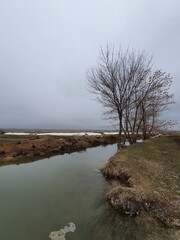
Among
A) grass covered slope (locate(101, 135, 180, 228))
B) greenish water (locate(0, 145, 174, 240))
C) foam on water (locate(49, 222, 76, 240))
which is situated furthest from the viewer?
grass covered slope (locate(101, 135, 180, 228))

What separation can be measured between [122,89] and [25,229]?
19.3 meters

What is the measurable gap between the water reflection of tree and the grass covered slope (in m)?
0.38

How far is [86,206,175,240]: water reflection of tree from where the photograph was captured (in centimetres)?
698

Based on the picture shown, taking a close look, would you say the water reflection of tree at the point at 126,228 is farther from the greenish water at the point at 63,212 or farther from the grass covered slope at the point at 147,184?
the grass covered slope at the point at 147,184

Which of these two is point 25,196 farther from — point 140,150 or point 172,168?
point 140,150

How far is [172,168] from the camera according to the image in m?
13.0

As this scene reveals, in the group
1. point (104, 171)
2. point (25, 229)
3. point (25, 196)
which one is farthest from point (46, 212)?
point (104, 171)

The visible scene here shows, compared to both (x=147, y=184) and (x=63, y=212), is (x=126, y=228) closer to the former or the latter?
(x=63, y=212)

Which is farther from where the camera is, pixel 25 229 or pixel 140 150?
pixel 140 150

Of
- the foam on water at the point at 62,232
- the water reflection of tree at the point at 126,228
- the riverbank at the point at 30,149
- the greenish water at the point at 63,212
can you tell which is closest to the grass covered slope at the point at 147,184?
the water reflection of tree at the point at 126,228

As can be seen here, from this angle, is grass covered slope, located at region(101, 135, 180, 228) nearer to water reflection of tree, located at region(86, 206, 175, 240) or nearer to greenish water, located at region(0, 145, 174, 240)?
water reflection of tree, located at region(86, 206, 175, 240)

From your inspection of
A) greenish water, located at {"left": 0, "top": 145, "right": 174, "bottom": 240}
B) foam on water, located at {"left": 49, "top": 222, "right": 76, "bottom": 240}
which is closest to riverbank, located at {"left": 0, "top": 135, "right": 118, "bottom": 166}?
greenish water, located at {"left": 0, "top": 145, "right": 174, "bottom": 240}

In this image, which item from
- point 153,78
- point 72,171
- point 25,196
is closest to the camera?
point 25,196

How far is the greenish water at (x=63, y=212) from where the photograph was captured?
23.6ft
